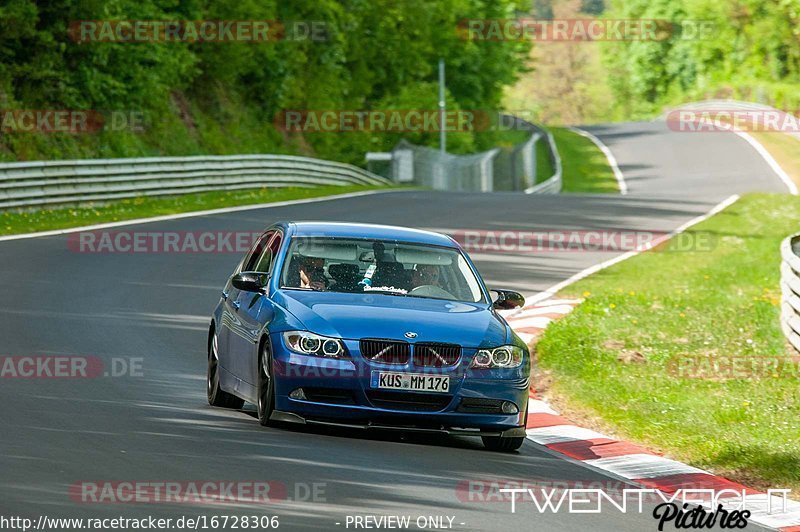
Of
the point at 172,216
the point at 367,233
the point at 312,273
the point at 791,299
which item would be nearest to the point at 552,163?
the point at 172,216

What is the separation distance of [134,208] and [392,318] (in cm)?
2351

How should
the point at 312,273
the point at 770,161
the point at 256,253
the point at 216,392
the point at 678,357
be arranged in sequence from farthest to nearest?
the point at 770,161 → the point at 678,357 → the point at 256,253 → the point at 216,392 → the point at 312,273

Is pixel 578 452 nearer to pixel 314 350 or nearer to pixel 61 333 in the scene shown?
pixel 314 350

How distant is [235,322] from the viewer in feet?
37.7

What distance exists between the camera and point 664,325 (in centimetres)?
1738

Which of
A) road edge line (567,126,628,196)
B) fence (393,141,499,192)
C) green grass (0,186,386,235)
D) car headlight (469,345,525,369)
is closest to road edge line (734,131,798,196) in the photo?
road edge line (567,126,628,196)

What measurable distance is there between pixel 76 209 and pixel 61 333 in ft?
56.9

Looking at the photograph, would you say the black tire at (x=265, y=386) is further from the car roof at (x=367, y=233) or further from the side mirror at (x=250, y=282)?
the car roof at (x=367, y=233)

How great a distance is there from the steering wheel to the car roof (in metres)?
0.42

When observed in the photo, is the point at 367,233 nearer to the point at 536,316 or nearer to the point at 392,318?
the point at 392,318

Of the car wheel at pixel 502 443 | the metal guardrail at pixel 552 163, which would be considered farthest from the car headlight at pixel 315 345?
the metal guardrail at pixel 552 163

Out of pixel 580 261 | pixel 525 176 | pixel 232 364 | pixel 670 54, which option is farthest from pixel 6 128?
pixel 670 54

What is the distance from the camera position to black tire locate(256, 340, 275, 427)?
403 inches

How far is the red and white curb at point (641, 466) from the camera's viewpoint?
891cm
